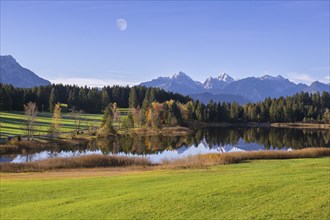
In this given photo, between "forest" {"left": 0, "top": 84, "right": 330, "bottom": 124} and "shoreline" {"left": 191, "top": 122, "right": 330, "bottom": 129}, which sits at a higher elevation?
"forest" {"left": 0, "top": 84, "right": 330, "bottom": 124}

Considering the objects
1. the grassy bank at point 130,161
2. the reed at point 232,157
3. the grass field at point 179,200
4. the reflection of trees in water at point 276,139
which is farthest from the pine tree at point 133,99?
the grass field at point 179,200

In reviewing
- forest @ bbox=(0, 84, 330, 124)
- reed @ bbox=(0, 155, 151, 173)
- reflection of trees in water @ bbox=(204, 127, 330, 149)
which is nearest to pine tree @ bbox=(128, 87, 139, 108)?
forest @ bbox=(0, 84, 330, 124)

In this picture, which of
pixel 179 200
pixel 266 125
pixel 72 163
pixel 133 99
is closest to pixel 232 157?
pixel 72 163

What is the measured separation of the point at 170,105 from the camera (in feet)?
416

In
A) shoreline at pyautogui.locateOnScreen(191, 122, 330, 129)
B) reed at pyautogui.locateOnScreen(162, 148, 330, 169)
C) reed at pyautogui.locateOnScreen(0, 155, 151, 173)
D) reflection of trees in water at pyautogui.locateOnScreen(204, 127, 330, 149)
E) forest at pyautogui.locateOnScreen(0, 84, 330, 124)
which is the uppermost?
forest at pyautogui.locateOnScreen(0, 84, 330, 124)

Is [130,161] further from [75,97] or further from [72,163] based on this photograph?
[75,97]

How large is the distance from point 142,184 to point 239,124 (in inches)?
5547

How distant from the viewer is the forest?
12862cm

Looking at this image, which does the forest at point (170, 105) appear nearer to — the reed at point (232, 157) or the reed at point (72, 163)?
the reed at point (232, 157)

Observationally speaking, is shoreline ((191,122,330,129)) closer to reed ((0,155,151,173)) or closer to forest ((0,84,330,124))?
forest ((0,84,330,124))

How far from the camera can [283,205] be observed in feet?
52.8

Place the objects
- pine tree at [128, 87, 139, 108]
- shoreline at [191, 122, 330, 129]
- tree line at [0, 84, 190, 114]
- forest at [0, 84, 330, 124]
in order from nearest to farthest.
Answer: forest at [0, 84, 330, 124]
tree line at [0, 84, 190, 114]
shoreline at [191, 122, 330, 129]
pine tree at [128, 87, 139, 108]

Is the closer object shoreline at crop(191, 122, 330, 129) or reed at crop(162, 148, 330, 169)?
reed at crop(162, 148, 330, 169)

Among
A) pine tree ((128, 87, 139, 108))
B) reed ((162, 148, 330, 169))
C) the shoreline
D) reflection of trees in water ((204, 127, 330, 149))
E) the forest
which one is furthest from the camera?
pine tree ((128, 87, 139, 108))
